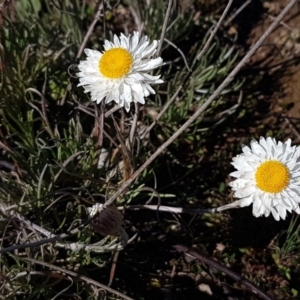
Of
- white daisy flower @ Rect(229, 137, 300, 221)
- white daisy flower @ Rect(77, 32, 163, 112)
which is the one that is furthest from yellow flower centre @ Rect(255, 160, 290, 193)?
white daisy flower @ Rect(77, 32, 163, 112)

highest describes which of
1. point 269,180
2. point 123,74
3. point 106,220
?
point 123,74

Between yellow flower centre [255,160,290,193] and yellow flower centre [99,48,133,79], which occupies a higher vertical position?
yellow flower centre [99,48,133,79]

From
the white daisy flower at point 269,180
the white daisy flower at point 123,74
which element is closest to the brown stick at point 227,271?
the white daisy flower at point 269,180

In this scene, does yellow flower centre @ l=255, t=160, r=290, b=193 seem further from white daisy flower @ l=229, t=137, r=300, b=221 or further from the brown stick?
the brown stick

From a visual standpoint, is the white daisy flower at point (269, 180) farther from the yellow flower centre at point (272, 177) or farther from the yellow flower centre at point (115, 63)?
the yellow flower centre at point (115, 63)

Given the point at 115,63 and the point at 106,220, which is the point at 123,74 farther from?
the point at 106,220

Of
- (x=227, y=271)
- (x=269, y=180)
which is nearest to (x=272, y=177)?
(x=269, y=180)
